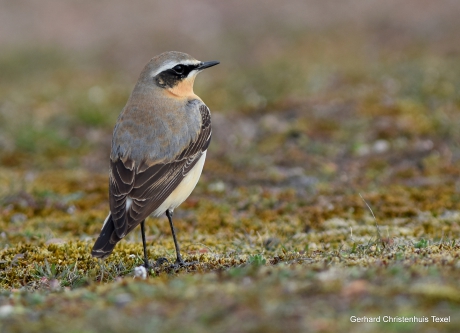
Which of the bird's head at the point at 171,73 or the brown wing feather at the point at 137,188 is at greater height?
the bird's head at the point at 171,73

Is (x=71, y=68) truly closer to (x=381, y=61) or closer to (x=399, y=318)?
(x=381, y=61)

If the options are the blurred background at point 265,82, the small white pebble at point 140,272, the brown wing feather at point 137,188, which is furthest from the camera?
the blurred background at point 265,82

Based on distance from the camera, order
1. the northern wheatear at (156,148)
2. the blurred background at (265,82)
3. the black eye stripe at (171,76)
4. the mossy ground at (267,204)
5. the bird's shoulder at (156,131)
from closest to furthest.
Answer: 1. the mossy ground at (267,204)
2. the northern wheatear at (156,148)
3. the bird's shoulder at (156,131)
4. the black eye stripe at (171,76)
5. the blurred background at (265,82)

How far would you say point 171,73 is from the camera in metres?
8.98

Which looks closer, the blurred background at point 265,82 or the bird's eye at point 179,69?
the bird's eye at point 179,69

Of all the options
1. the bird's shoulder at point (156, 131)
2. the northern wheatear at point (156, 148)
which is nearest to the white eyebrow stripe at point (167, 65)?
the northern wheatear at point (156, 148)

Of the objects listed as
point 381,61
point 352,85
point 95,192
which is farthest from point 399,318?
point 381,61

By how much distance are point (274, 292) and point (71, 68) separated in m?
19.2

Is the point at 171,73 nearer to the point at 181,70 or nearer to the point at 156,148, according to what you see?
the point at 181,70

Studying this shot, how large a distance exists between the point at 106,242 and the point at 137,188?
0.87 m

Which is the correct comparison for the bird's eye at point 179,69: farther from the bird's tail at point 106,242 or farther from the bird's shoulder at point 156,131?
the bird's tail at point 106,242

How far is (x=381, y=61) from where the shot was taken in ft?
65.1

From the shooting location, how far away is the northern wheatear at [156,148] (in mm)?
7430

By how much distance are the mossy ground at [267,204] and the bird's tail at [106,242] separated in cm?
29
